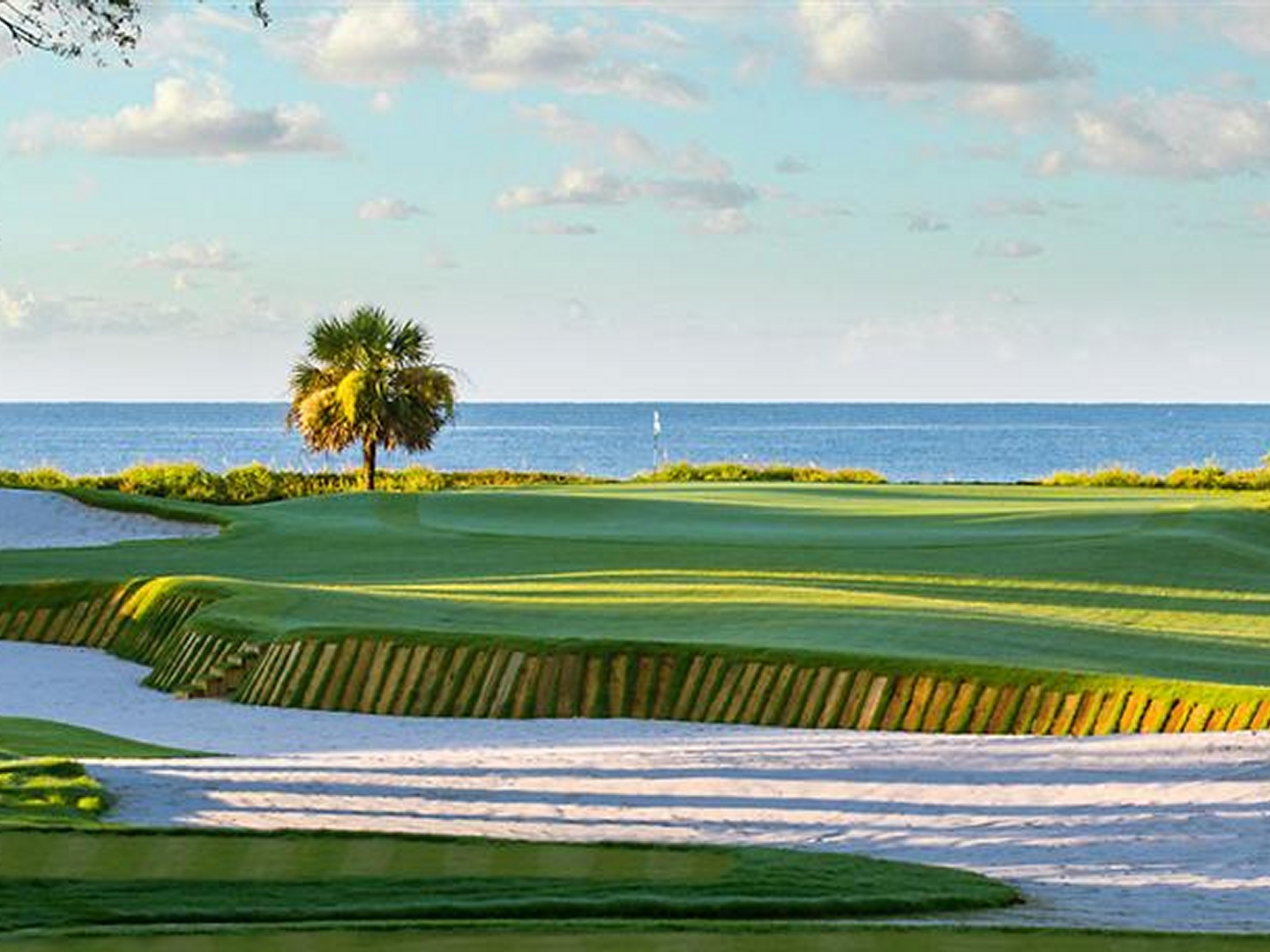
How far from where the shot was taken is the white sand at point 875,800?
10523 millimetres

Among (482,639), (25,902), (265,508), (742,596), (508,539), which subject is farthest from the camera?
(265,508)

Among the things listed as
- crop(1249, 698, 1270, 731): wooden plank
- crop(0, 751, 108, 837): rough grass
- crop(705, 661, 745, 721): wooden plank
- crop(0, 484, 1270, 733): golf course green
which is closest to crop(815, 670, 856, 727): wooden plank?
crop(0, 484, 1270, 733): golf course green

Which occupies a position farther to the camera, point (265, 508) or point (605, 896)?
point (265, 508)

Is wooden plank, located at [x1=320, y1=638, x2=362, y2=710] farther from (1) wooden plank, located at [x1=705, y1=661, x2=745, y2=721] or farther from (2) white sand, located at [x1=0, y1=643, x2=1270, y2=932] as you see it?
(2) white sand, located at [x1=0, y1=643, x2=1270, y2=932]

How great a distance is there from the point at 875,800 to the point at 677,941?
4.84 m

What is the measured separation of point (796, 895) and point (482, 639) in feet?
30.3

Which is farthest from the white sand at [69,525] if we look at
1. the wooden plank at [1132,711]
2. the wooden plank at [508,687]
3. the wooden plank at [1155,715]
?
the wooden plank at [1155,715]

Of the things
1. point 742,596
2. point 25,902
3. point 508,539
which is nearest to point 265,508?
point 508,539

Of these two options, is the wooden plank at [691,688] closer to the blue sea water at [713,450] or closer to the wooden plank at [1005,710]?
the wooden plank at [1005,710]

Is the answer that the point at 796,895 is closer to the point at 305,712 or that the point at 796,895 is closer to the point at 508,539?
the point at 305,712

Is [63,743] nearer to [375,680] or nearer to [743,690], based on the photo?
[375,680]

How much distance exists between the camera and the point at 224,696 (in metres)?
19.3

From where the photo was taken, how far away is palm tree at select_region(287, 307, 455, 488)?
138 feet

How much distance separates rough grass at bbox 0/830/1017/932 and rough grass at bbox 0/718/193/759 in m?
4.19
